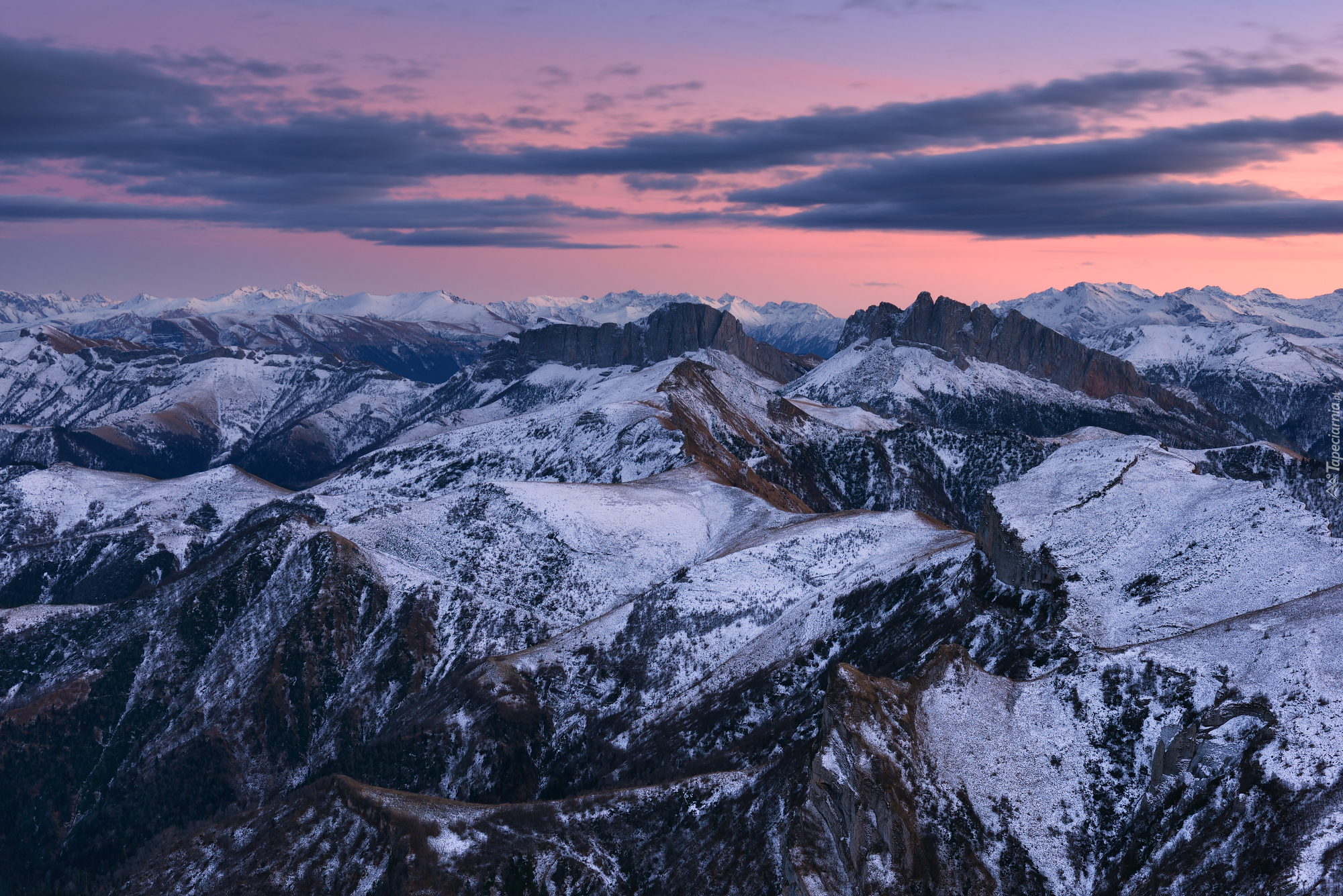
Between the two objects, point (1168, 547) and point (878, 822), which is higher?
point (1168, 547)

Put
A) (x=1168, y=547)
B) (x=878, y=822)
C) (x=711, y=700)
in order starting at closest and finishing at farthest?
(x=878, y=822) → (x=1168, y=547) → (x=711, y=700)

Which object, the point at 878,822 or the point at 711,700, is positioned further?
the point at 711,700

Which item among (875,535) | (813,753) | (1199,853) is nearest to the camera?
(1199,853)

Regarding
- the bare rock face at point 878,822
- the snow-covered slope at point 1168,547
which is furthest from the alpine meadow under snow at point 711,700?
the snow-covered slope at point 1168,547

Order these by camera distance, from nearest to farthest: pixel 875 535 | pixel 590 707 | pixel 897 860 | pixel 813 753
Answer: pixel 897 860, pixel 813 753, pixel 590 707, pixel 875 535

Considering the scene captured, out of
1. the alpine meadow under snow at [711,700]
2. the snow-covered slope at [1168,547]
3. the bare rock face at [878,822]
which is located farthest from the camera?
the snow-covered slope at [1168,547]

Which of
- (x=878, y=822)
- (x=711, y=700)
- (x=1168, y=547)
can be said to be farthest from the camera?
(x=711, y=700)

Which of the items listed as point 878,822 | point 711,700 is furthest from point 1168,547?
point 711,700

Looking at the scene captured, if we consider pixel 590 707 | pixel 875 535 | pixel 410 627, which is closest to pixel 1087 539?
pixel 875 535

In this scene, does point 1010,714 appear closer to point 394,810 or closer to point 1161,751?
point 1161,751

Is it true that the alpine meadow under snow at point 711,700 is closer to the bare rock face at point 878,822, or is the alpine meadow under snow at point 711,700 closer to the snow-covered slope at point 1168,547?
the bare rock face at point 878,822

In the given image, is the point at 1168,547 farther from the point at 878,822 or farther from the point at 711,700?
the point at 711,700
